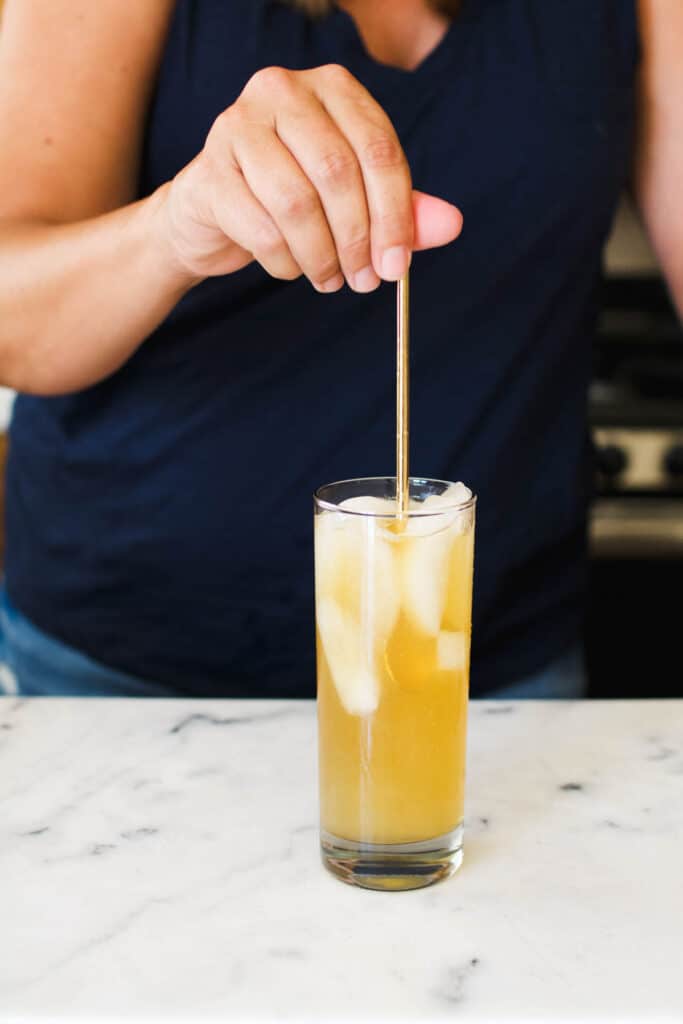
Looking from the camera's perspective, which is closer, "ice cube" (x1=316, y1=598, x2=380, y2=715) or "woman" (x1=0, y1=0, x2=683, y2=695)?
"ice cube" (x1=316, y1=598, x2=380, y2=715)

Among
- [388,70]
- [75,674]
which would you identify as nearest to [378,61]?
[388,70]

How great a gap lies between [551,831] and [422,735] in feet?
0.44

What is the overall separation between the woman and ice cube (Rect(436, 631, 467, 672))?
42cm

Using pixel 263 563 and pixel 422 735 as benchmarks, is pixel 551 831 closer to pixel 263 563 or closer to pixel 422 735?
pixel 422 735

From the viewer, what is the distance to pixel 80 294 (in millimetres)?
1021

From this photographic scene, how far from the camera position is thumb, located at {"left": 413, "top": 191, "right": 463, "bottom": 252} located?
0.68m

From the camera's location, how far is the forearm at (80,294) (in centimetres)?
94

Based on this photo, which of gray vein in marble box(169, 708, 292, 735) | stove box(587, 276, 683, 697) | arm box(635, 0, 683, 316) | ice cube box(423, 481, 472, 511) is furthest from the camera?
stove box(587, 276, 683, 697)

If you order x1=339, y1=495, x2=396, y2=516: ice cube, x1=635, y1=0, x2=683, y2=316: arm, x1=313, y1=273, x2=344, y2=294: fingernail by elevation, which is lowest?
x1=339, y1=495, x2=396, y2=516: ice cube

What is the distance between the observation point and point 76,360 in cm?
108

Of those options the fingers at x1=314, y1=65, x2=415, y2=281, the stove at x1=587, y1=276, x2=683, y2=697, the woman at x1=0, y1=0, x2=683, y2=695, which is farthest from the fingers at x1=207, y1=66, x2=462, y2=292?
the stove at x1=587, y1=276, x2=683, y2=697

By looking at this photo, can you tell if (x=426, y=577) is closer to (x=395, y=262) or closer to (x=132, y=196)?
(x=395, y=262)

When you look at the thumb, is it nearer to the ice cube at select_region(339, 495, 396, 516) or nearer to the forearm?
the ice cube at select_region(339, 495, 396, 516)

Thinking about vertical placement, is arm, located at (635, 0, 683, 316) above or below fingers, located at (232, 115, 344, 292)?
above
